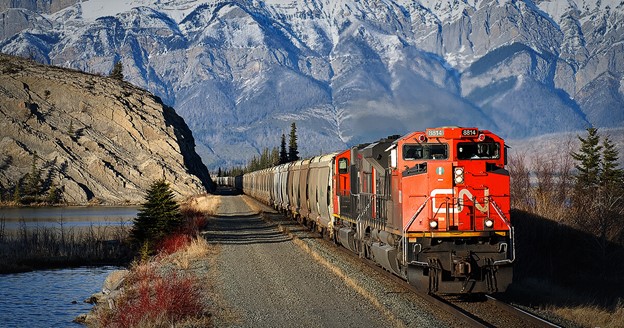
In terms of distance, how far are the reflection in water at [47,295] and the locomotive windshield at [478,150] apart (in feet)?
42.5

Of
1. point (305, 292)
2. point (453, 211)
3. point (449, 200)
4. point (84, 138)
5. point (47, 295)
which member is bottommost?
point (47, 295)

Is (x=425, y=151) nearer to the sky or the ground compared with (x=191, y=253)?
nearer to the sky

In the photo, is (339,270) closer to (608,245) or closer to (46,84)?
(608,245)

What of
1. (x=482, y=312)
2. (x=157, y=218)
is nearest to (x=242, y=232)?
(x=157, y=218)

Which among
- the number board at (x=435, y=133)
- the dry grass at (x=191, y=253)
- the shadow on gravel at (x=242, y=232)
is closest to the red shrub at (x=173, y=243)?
the dry grass at (x=191, y=253)

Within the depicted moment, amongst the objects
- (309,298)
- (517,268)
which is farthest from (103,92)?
(309,298)

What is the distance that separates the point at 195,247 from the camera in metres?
27.3

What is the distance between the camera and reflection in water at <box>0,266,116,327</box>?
71.7 feet

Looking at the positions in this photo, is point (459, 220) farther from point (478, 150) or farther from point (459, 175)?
point (478, 150)

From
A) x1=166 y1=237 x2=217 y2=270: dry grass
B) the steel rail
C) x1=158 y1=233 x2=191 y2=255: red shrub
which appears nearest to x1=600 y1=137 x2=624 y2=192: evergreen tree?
x1=158 y1=233 x2=191 y2=255: red shrub

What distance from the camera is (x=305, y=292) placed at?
58.7 ft

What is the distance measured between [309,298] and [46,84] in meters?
90.1

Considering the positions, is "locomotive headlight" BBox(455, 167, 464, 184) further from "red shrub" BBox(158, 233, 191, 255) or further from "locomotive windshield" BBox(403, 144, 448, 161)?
"red shrub" BBox(158, 233, 191, 255)

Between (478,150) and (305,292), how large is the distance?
229 inches
